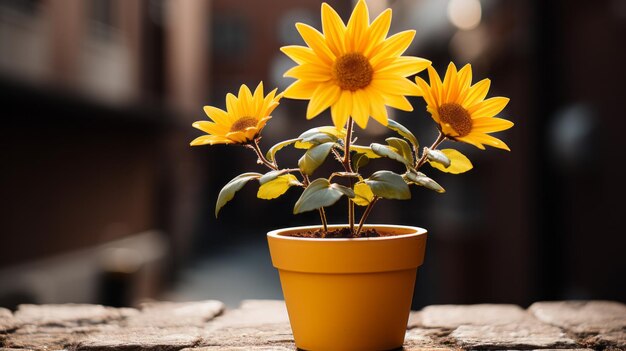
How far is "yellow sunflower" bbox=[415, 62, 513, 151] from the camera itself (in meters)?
1.46

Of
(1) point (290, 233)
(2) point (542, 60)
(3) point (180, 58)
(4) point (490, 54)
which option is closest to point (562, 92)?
(2) point (542, 60)

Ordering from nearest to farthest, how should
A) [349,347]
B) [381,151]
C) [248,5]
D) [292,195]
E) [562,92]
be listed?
[381,151] → [349,347] → [562,92] → [292,195] → [248,5]

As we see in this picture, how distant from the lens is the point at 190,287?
1284 cm

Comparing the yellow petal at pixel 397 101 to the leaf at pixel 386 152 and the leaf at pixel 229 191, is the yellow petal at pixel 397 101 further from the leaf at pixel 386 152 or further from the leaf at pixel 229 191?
the leaf at pixel 229 191

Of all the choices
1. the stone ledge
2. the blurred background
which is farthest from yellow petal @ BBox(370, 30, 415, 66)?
the blurred background

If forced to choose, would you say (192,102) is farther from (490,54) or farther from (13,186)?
(490,54)

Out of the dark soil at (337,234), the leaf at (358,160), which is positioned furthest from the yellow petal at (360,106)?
the dark soil at (337,234)

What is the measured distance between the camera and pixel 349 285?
143cm

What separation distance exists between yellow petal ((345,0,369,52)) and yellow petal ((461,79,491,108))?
275mm

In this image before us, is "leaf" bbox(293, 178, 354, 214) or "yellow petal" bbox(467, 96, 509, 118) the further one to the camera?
"yellow petal" bbox(467, 96, 509, 118)

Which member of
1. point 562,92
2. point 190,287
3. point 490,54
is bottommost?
point 190,287

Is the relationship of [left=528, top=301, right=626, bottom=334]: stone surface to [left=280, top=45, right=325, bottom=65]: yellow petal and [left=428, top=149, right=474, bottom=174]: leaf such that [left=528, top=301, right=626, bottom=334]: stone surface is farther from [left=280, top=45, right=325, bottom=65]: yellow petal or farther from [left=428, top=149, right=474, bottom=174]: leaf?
[left=280, top=45, right=325, bottom=65]: yellow petal

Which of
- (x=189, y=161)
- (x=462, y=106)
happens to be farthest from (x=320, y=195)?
(x=189, y=161)

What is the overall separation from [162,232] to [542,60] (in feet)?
31.3
